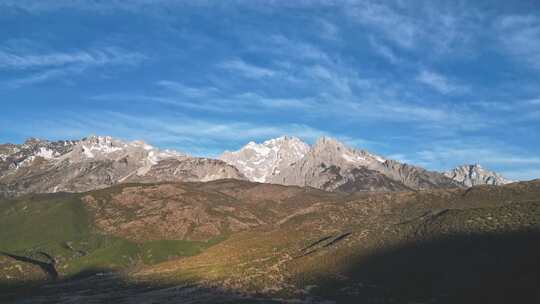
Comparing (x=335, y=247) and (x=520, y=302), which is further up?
(x=335, y=247)

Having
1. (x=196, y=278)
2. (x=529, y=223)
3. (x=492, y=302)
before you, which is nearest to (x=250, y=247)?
(x=196, y=278)

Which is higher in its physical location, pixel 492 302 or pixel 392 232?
pixel 392 232

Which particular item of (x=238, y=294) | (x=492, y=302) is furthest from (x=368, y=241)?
(x=492, y=302)

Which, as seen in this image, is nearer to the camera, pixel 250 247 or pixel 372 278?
pixel 372 278

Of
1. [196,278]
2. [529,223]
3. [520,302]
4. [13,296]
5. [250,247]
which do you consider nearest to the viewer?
[520,302]

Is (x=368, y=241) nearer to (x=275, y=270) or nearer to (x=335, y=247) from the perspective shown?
(x=335, y=247)

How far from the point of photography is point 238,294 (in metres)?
127

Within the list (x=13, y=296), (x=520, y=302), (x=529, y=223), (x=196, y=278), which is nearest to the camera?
(x=520, y=302)

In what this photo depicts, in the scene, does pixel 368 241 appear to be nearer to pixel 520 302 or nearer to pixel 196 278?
pixel 196 278

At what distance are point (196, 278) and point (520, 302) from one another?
102256 mm

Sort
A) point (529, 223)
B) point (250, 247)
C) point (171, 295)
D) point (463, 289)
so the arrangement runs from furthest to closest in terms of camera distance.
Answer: point (250, 247) → point (171, 295) → point (529, 223) → point (463, 289)

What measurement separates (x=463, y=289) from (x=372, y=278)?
24432mm

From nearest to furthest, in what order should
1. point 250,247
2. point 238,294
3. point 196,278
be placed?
point 238,294 → point 196,278 → point 250,247

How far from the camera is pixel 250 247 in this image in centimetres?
19562
